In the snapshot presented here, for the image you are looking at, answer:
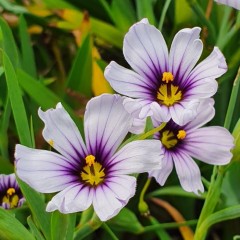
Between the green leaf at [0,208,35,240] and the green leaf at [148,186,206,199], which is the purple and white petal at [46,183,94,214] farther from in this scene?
the green leaf at [148,186,206,199]

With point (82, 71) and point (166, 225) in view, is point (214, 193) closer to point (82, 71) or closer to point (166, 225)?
point (166, 225)

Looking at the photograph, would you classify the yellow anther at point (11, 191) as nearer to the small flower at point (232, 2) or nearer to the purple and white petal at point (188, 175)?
the purple and white petal at point (188, 175)

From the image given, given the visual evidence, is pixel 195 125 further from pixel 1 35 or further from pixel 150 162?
pixel 1 35

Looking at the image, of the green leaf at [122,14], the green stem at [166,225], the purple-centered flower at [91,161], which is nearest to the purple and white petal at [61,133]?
the purple-centered flower at [91,161]

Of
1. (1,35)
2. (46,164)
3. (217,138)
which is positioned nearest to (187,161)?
(217,138)

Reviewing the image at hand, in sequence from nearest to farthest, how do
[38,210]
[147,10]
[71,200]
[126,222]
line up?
[71,200] < [38,210] < [126,222] < [147,10]

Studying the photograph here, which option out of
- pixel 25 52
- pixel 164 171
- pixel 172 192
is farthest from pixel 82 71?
pixel 164 171
